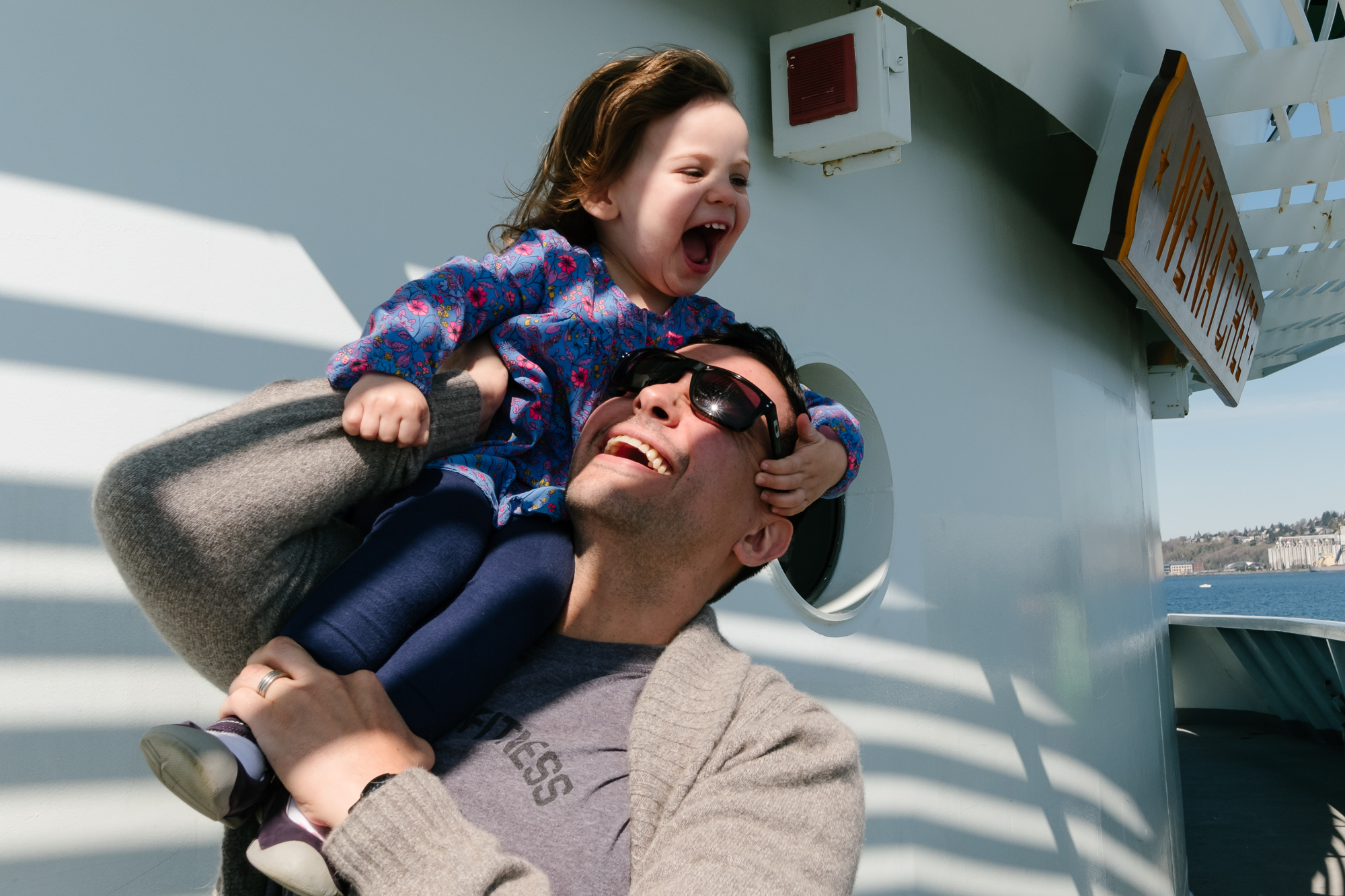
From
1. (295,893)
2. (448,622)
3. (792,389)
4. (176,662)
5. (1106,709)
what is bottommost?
(1106,709)

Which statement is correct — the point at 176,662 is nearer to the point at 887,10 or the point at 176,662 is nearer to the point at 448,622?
the point at 448,622

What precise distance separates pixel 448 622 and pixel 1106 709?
531 centimetres

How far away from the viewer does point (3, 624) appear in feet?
5.45

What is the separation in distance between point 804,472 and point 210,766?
1107mm

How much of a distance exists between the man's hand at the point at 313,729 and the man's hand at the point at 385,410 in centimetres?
30

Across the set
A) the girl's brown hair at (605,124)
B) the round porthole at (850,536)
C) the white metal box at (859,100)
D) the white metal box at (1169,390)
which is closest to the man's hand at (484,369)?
the girl's brown hair at (605,124)

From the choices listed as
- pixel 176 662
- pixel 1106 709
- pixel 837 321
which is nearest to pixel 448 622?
pixel 176 662

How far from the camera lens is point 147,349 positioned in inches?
72.7

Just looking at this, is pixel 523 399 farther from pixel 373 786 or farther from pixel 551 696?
pixel 373 786

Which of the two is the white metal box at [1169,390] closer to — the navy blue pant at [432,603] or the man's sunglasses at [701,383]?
the man's sunglasses at [701,383]

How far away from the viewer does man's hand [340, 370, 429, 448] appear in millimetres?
1355

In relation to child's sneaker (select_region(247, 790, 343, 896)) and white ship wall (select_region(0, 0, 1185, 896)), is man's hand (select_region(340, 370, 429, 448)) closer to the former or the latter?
child's sneaker (select_region(247, 790, 343, 896))

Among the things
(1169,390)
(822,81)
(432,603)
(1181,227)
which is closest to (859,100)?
(822,81)

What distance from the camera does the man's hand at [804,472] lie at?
1828mm
